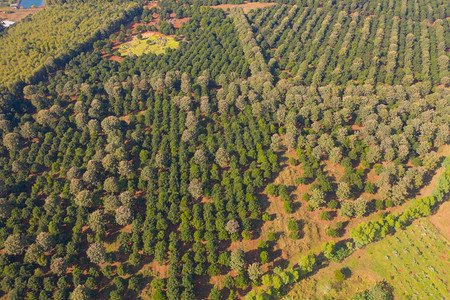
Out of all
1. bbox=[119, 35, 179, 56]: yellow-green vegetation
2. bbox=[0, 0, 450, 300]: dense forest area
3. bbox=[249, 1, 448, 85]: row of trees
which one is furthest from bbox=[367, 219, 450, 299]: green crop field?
bbox=[119, 35, 179, 56]: yellow-green vegetation

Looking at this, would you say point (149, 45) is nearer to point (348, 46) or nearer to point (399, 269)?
point (348, 46)

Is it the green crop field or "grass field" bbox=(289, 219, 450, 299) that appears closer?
"grass field" bbox=(289, 219, 450, 299)

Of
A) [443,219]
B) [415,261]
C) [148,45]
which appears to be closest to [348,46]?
[443,219]

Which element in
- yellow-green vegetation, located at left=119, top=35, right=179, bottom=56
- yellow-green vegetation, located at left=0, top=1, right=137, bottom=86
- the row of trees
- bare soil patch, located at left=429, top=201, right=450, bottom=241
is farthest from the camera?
yellow-green vegetation, located at left=119, top=35, right=179, bottom=56

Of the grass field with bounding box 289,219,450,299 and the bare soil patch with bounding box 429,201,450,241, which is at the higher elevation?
the bare soil patch with bounding box 429,201,450,241

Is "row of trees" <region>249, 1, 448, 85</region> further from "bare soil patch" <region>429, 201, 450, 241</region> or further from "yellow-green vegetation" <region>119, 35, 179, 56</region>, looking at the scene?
"bare soil patch" <region>429, 201, 450, 241</region>

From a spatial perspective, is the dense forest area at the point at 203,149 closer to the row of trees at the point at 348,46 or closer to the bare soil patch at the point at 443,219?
the row of trees at the point at 348,46
